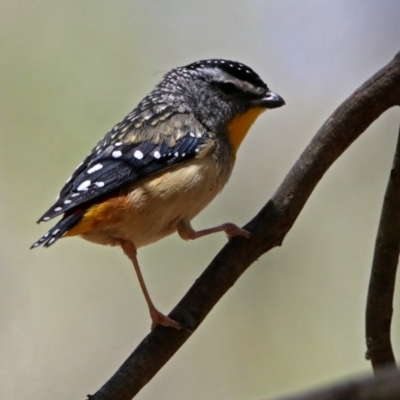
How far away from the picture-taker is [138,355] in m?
2.63

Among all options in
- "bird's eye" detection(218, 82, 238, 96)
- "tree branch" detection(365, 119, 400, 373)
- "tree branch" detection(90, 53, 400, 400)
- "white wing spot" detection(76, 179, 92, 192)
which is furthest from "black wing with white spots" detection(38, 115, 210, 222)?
"tree branch" detection(365, 119, 400, 373)

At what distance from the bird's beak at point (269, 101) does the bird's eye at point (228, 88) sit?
0.44ft

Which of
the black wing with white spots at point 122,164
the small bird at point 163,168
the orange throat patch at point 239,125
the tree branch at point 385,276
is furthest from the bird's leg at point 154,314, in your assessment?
the tree branch at point 385,276

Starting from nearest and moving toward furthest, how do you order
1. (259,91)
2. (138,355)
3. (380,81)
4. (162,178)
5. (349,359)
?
(138,355) → (380,81) → (162,178) → (259,91) → (349,359)

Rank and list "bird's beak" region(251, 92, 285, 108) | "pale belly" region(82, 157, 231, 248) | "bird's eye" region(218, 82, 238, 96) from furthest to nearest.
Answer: "bird's eye" region(218, 82, 238, 96), "bird's beak" region(251, 92, 285, 108), "pale belly" region(82, 157, 231, 248)

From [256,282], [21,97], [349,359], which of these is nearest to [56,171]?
[21,97]

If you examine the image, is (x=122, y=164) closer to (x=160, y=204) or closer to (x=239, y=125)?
(x=160, y=204)

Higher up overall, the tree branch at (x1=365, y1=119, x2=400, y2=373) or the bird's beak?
the bird's beak

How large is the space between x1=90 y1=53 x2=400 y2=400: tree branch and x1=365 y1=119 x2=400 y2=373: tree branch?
24 centimetres

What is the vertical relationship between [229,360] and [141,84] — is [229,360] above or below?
below

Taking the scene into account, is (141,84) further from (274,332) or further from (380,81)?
(380,81)

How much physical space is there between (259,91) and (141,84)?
1976 mm

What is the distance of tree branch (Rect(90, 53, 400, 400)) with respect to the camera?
2775 mm

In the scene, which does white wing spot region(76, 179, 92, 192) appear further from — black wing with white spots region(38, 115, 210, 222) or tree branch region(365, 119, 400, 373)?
tree branch region(365, 119, 400, 373)
